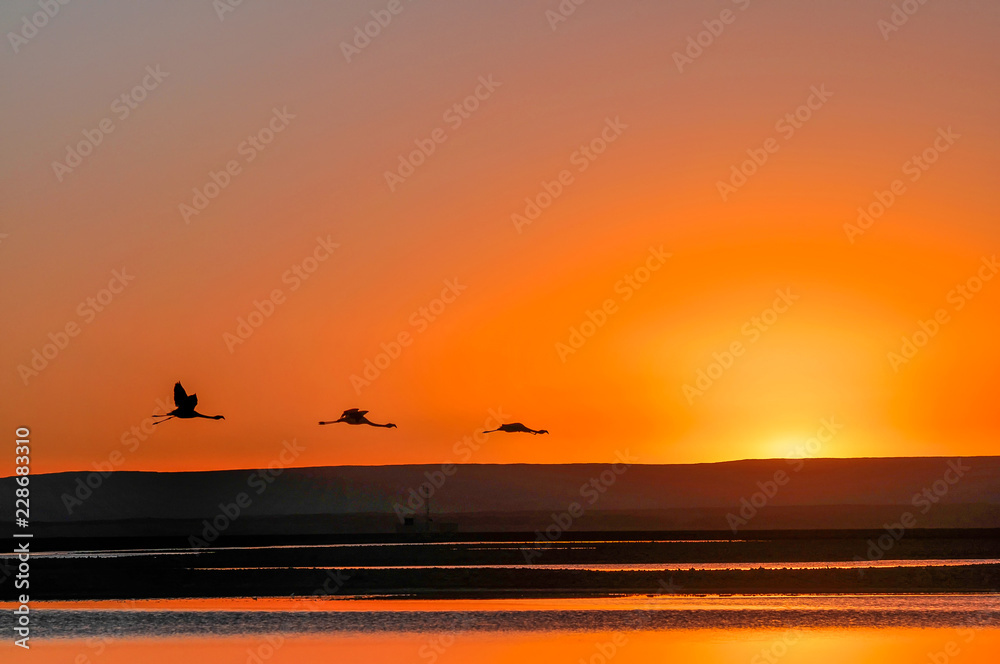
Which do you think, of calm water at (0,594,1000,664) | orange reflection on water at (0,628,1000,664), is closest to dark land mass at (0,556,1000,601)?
calm water at (0,594,1000,664)

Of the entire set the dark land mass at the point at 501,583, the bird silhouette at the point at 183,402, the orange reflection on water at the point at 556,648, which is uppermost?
the bird silhouette at the point at 183,402

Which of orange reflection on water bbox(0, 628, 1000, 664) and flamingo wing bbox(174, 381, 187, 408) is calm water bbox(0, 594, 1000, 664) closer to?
orange reflection on water bbox(0, 628, 1000, 664)

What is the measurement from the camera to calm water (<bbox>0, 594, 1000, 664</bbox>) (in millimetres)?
25859

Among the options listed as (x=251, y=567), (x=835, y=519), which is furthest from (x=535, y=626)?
(x=835, y=519)

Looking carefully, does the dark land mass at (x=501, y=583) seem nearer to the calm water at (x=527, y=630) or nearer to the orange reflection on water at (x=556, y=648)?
the calm water at (x=527, y=630)

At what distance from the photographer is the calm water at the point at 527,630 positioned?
25859 mm

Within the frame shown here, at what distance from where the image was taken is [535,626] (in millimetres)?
30422

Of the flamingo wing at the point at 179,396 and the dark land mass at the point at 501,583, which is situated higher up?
the flamingo wing at the point at 179,396

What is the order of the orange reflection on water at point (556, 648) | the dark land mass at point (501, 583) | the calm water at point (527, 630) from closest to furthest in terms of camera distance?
the orange reflection on water at point (556, 648), the calm water at point (527, 630), the dark land mass at point (501, 583)

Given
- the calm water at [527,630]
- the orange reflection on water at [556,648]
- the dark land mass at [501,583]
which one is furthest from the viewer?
the dark land mass at [501,583]

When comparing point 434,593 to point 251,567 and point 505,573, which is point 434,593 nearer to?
point 505,573

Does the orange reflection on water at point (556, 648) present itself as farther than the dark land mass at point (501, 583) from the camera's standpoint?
No

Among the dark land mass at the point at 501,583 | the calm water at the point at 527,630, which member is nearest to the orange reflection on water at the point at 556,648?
the calm water at the point at 527,630

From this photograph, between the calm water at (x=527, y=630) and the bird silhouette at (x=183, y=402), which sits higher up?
the bird silhouette at (x=183, y=402)
